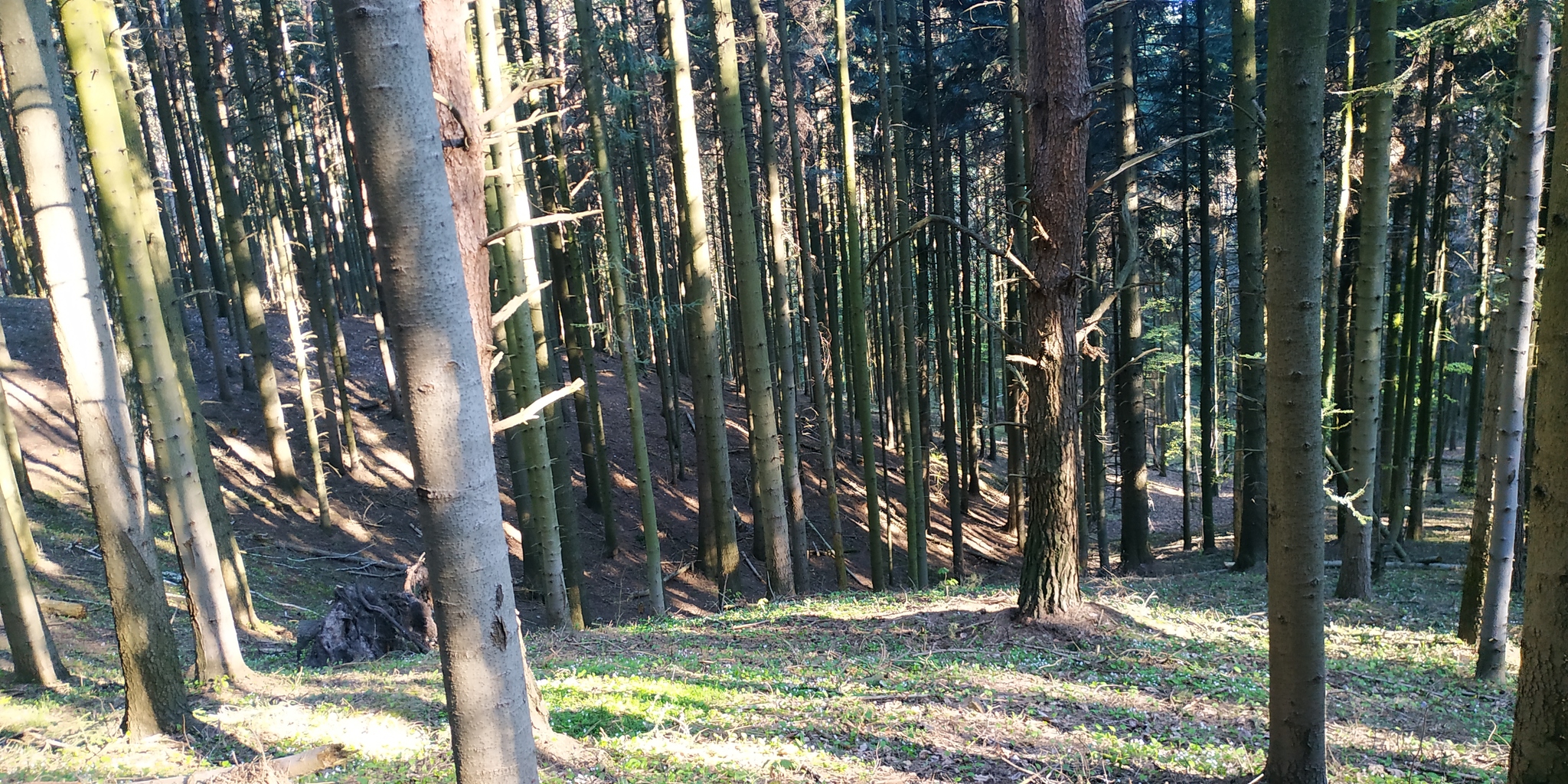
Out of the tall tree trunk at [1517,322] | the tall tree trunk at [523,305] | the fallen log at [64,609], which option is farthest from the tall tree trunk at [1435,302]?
the fallen log at [64,609]

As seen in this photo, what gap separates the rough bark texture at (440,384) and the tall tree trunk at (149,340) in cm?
525

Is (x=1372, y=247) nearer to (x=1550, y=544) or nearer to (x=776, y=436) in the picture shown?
(x=776, y=436)

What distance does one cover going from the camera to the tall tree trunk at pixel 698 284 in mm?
9844

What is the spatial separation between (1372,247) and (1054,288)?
14.0 ft

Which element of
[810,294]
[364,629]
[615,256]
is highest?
[615,256]

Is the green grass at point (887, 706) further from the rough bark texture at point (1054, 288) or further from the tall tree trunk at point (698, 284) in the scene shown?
the tall tree trunk at point (698, 284)

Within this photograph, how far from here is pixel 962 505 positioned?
20.8m

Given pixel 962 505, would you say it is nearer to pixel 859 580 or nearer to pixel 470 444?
pixel 859 580

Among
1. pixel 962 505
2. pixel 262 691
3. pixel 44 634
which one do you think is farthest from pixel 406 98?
pixel 962 505

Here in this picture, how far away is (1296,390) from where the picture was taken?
12.2 ft

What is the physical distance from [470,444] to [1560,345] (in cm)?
312

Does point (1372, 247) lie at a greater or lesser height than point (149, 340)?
lesser

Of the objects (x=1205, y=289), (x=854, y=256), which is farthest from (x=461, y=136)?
(x=1205, y=289)

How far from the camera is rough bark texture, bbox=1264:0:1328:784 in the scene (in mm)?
3477
